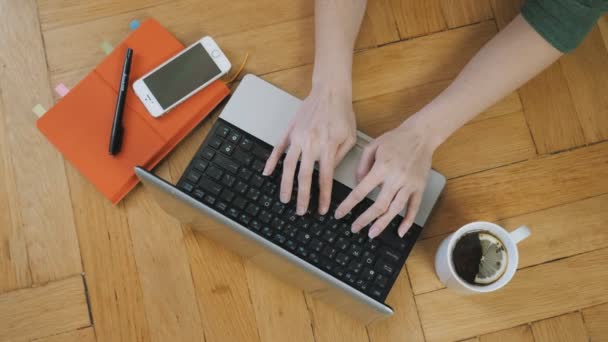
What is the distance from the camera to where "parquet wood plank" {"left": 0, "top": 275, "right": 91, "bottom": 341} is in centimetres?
70

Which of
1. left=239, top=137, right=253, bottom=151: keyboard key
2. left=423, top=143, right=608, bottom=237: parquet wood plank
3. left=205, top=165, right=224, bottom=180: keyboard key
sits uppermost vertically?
left=239, top=137, right=253, bottom=151: keyboard key

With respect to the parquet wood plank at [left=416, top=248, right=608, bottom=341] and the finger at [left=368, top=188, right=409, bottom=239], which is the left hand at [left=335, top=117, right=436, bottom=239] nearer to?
the finger at [left=368, top=188, right=409, bottom=239]

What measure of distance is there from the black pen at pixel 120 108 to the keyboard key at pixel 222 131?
148 mm

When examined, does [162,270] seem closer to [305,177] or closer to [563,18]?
[305,177]

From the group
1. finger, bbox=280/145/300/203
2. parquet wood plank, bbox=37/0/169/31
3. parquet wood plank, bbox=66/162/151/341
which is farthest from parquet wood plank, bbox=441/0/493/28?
parquet wood plank, bbox=66/162/151/341

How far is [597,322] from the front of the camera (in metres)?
0.68

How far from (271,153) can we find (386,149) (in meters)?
0.14

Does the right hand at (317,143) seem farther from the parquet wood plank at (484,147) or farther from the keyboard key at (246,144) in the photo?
the parquet wood plank at (484,147)

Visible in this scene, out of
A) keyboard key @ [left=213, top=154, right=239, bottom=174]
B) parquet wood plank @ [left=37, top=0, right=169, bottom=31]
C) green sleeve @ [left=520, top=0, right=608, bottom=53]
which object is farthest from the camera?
parquet wood plank @ [left=37, top=0, right=169, bottom=31]

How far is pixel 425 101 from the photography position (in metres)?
0.73

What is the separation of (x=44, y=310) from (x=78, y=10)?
44 centimetres

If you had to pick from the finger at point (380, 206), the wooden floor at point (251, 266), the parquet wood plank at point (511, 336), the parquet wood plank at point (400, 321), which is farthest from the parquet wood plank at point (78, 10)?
the parquet wood plank at point (511, 336)

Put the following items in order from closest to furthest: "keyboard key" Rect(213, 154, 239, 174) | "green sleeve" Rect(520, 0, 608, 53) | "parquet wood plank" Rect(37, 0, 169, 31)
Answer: "green sleeve" Rect(520, 0, 608, 53) → "keyboard key" Rect(213, 154, 239, 174) → "parquet wood plank" Rect(37, 0, 169, 31)

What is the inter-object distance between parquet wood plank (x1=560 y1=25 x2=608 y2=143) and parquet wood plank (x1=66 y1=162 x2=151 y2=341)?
675mm
